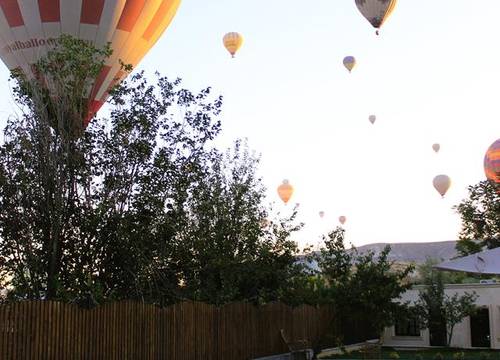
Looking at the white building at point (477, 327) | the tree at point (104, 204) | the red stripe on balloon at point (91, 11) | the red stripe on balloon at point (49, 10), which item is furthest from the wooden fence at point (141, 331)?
the white building at point (477, 327)

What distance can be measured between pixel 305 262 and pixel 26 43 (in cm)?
1104

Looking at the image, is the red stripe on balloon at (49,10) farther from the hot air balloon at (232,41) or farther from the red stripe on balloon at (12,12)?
the hot air balloon at (232,41)

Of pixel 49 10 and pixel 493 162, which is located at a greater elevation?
pixel 49 10

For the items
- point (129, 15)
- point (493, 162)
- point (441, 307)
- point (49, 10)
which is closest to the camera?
point (49, 10)

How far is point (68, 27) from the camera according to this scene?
65.3 feet

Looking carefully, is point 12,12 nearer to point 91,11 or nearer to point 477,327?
point 91,11

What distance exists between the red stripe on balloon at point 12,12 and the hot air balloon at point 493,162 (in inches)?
1159

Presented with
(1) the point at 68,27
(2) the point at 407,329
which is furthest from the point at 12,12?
(2) the point at 407,329

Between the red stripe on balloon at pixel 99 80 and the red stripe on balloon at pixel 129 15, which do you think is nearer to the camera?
the red stripe on balloon at pixel 99 80

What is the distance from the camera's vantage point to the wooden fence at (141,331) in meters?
12.7

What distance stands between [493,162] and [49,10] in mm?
29659

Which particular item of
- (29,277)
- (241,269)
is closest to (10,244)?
(29,277)

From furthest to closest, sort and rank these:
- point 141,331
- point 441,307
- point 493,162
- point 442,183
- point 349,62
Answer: point 442,183, point 493,162, point 349,62, point 441,307, point 141,331

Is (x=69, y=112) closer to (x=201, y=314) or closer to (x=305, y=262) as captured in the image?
(x=201, y=314)
